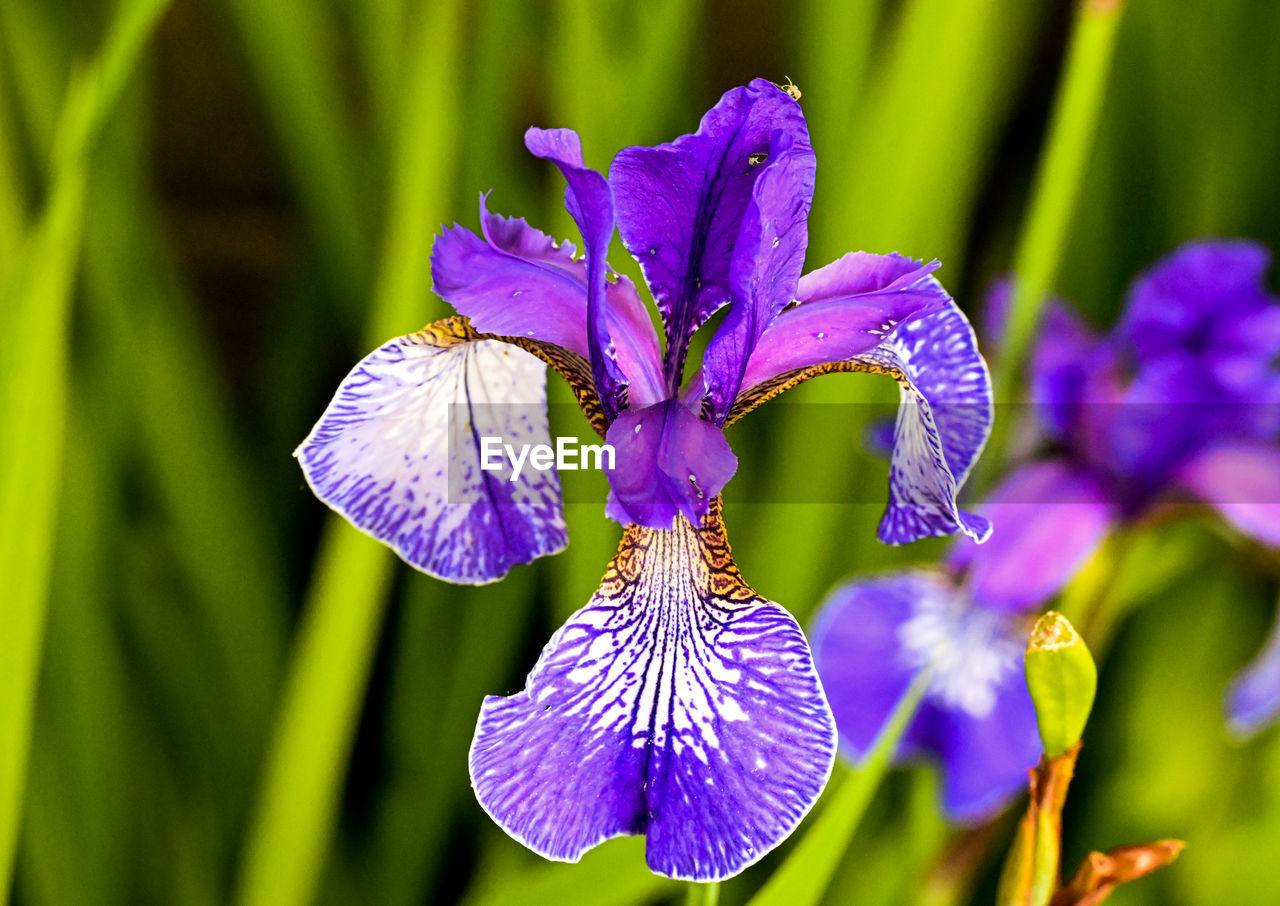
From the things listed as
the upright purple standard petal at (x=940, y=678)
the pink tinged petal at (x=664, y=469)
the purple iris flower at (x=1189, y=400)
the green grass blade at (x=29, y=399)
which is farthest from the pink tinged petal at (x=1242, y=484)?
the green grass blade at (x=29, y=399)

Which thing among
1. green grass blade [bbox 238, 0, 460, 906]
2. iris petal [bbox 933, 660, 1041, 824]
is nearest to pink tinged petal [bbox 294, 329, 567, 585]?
green grass blade [bbox 238, 0, 460, 906]

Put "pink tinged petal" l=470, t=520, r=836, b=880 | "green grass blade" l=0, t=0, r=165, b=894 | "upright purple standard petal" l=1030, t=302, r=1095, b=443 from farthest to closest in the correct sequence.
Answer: "upright purple standard petal" l=1030, t=302, r=1095, b=443 < "green grass blade" l=0, t=0, r=165, b=894 < "pink tinged petal" l=470, t=520, r=836, b=880

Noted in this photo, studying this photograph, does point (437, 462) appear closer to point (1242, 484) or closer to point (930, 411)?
point (930, 411)

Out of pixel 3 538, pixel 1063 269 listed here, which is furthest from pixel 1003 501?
pixel 3 538

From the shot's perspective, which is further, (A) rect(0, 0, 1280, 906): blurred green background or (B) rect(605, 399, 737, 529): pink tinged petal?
(A) rect(0, 0, 1280, 906): blurred green background

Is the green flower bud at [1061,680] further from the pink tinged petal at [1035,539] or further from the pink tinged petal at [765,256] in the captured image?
the pink tinged petal at [1035,539]

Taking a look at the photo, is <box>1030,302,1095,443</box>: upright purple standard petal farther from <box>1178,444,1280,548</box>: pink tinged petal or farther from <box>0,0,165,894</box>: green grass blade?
<box>0,0,165,894</box>: green grass blade

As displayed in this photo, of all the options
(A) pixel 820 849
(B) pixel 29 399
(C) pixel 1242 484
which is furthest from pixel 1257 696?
(B) pixel 29 399
